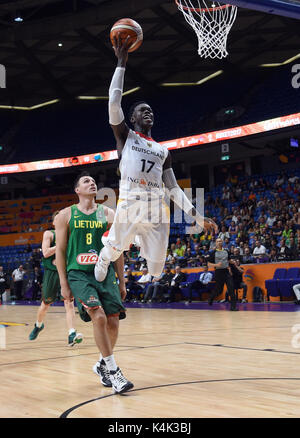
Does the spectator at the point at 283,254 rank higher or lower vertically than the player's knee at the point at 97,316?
higher

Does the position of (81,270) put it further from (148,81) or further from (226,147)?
(148,81)

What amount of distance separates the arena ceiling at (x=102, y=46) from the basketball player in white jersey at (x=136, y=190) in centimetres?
1814

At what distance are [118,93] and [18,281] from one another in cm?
2102

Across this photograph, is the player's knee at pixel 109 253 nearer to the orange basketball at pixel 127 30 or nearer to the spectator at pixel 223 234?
the orange basketball at pixel 127 30

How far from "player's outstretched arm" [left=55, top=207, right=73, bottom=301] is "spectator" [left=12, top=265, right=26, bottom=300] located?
20.0 metres

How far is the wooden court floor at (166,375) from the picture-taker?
3.78m

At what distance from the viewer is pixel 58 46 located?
26.9 meters

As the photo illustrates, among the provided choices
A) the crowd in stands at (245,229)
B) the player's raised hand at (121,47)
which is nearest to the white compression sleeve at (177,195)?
the player's raised hand at (121,47)

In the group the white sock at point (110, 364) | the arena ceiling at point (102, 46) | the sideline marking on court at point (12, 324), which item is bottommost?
the sideline marking on court at point (12, 324)

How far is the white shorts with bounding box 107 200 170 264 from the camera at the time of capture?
4711 mm

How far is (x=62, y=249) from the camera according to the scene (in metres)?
4.89

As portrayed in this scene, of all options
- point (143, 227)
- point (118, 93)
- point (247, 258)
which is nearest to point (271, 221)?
point (247, 258)

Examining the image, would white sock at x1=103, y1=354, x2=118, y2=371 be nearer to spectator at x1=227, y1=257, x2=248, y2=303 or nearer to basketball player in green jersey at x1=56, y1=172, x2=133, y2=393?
basketball player in green jersey at x1=56, y1=172, x2=133, y2=393

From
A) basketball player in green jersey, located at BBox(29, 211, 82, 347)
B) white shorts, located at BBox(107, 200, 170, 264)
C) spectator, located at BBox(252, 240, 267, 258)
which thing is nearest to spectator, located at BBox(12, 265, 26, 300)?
spectator, located at BBox(252, 240, 267, 258)
